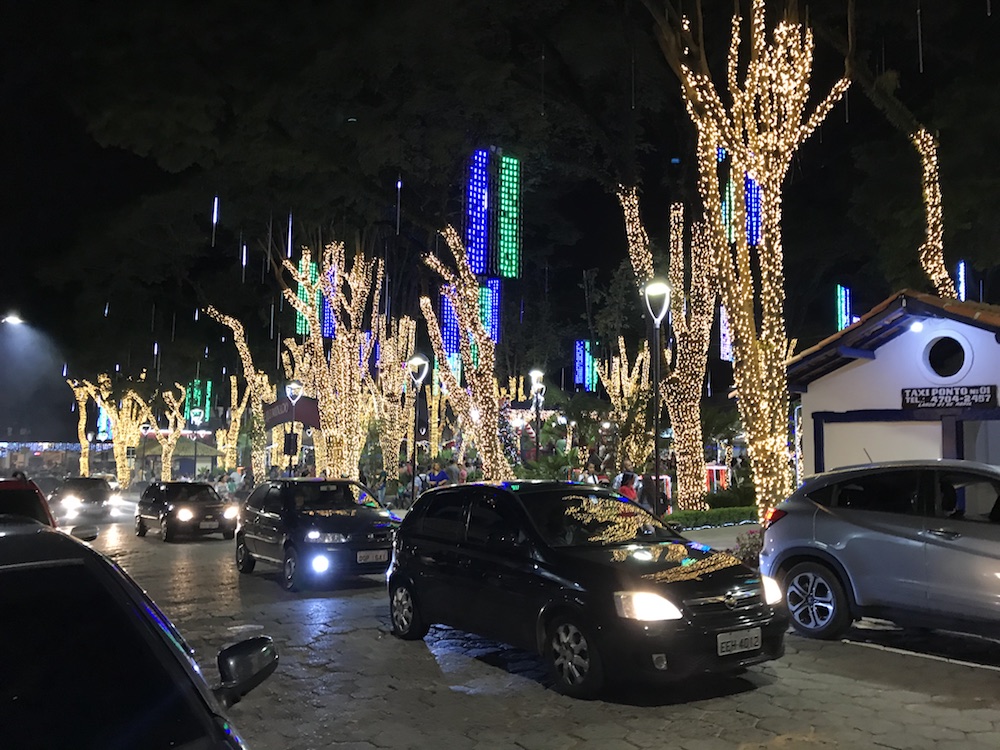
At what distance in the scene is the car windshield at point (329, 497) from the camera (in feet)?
44.9

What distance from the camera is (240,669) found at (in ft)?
11.2

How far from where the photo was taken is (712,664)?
642 cm

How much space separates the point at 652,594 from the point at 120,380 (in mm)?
37924

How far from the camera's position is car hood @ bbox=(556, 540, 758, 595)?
6.58 meters

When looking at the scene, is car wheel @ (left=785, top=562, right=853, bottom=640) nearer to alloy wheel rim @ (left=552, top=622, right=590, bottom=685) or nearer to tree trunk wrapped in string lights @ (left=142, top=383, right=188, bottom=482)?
alloy wheel rim @ (left=552, top=622, right=590, bottom=685)

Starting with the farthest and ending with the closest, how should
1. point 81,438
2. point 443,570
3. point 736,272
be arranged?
point 81,438, point 736,272, point 443,570

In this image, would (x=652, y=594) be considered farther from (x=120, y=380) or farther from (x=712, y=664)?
(x=120, y=380)

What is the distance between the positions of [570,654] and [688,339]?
50.4 ft

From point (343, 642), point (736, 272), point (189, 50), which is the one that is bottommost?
point (343, 642)

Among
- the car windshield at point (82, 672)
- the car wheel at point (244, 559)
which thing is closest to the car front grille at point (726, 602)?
the car windshield at point (82, 672)

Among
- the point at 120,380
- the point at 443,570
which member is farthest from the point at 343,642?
the point at 120,380

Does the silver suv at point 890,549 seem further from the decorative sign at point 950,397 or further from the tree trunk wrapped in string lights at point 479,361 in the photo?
the tree trunk wrapped in string lights at point 479,361

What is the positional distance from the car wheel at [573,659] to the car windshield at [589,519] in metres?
0.74

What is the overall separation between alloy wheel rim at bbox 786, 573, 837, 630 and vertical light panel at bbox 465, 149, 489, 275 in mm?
15281
